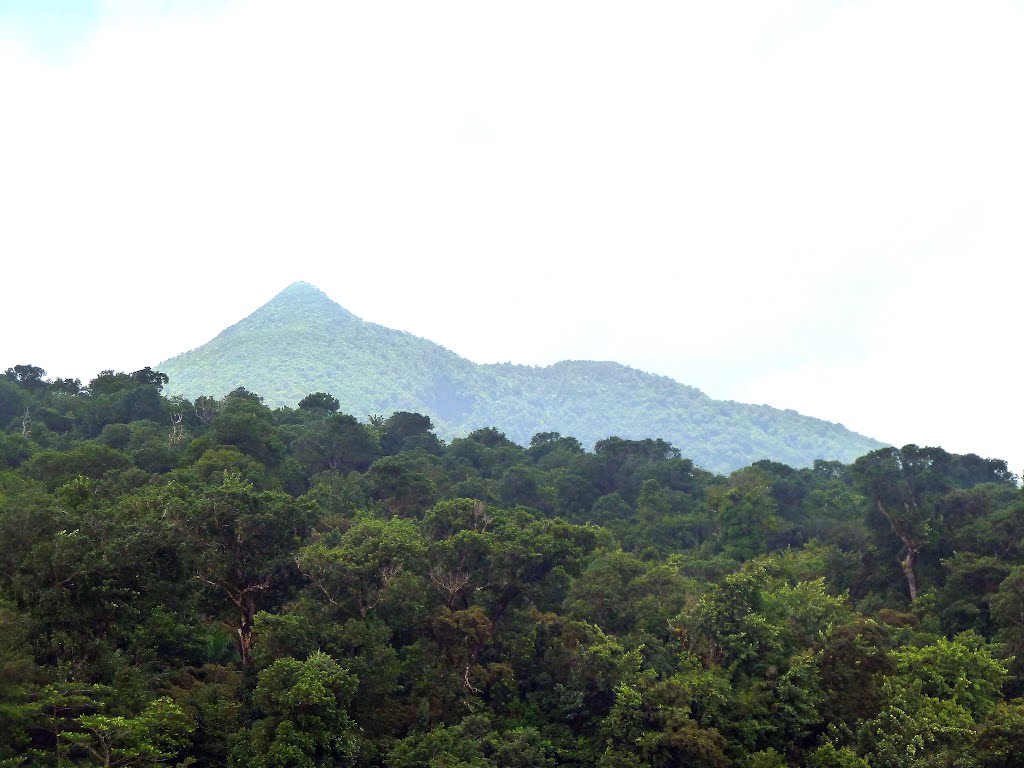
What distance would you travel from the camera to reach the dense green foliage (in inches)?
766

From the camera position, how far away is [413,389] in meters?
166

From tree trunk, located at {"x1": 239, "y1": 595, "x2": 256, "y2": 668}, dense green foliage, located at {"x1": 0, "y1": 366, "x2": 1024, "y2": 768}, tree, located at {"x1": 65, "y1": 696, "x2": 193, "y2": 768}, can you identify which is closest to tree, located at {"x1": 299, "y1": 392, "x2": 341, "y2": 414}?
dense green foliage, located at {"x1": 0, "y1": 366, "x2": 1024, "y2": 768}

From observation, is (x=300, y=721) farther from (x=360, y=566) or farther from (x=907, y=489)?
(x=907, y=489)

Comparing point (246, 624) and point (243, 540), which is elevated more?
point (243, 540)

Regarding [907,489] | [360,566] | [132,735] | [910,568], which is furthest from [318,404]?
[132,735]

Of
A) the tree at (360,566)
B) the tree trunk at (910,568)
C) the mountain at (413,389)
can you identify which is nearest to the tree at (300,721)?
the tree at (360,566)

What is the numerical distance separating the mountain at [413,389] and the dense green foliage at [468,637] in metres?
104

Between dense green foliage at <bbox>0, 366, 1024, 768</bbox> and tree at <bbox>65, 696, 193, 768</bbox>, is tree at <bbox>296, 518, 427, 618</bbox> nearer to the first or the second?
dense green foliage at <bbox>0, 366, 1024, 768</bbox>

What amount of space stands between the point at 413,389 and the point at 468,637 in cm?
14091

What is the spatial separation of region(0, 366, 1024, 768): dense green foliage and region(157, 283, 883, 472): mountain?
343ft

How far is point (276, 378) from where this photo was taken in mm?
141000

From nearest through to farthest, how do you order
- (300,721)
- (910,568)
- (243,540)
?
(300,721), (243,540), (910,568)

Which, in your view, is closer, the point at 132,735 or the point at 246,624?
the point at 132,735

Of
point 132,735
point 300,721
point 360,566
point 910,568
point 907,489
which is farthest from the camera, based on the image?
point 907,489
